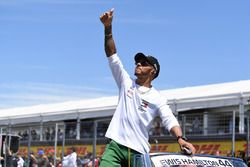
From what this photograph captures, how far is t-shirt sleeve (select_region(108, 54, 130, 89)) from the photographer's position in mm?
6473

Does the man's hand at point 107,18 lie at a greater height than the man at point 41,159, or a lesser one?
greater

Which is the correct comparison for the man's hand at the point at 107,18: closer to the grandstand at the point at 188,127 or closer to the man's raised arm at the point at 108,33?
the man's raised arm at the point at 108,33

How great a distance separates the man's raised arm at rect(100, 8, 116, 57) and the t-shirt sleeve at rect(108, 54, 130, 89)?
0.06 m

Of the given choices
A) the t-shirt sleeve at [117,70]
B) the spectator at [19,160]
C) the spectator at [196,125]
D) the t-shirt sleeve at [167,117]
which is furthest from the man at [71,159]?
the t-shirt sleeve at [167,117]

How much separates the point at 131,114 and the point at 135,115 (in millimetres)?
41

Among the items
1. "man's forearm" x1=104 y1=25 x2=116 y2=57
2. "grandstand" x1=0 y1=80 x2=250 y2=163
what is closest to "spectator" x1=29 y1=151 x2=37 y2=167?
"grandstand" x1=0 y1=80 x2=250 y2=163

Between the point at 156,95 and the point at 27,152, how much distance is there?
14.2 meters

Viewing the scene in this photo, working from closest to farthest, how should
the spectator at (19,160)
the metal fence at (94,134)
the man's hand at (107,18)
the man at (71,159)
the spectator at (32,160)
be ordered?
the man's hand at (107,18) → the metal fence at (94,134) → the man at (71,159) → the spectator at (32,160) → the spectator at (19,160)

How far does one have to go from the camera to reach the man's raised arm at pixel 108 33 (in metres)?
6.38

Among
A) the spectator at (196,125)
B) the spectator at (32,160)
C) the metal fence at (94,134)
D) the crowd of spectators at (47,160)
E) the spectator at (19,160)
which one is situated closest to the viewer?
the metal fence at (94,134)

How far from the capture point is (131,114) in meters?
6.43

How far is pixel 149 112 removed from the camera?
647cm

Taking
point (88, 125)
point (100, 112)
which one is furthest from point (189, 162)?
point (100, 112)

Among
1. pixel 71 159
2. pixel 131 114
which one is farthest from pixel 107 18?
pixel 71 159
